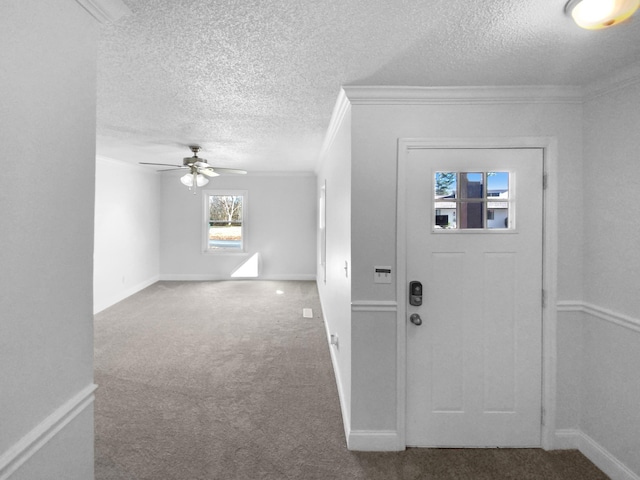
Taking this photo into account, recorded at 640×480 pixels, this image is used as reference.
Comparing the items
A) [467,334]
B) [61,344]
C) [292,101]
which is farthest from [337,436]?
[292,101]

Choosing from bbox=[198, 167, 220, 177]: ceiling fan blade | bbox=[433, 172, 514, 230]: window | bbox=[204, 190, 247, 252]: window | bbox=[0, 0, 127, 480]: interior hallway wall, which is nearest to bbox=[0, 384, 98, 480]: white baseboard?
bbox=[0, 0, 127, 480]: interior hallway wall

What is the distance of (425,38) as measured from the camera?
164 centimetres

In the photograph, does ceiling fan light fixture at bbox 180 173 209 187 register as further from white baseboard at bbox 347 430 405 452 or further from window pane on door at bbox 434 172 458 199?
white baseboard at bbox 347 430 405 452

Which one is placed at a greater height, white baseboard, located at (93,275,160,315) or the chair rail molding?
the chair rail molding

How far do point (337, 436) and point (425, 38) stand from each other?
2.46 metres

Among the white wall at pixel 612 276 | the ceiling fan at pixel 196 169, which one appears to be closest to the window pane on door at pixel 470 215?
the white wall at pixel 612 276

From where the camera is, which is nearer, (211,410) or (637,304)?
(637,304)

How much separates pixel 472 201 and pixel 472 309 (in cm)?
72

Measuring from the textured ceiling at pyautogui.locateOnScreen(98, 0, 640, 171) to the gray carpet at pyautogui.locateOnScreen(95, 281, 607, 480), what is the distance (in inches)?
92.8

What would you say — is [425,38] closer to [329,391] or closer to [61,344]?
[61,344]

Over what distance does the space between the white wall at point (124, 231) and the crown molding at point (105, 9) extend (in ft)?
14.8

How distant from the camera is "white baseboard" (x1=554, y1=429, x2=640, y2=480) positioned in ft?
6.55

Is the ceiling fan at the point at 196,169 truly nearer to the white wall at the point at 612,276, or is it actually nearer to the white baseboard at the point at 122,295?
the white baseboard at the point at 122,295

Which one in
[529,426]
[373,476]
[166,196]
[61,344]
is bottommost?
[373,476]
